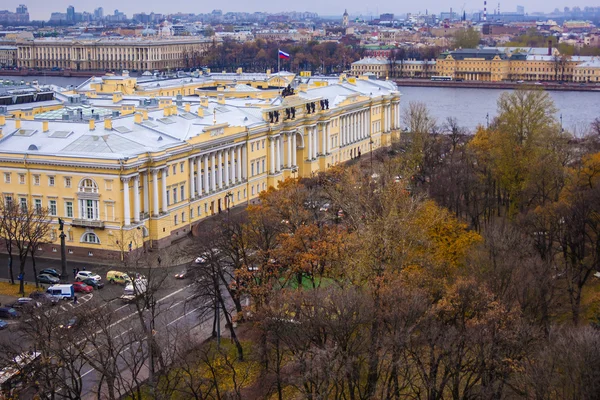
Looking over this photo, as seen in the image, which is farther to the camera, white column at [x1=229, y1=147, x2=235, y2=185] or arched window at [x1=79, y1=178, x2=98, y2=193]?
white column at [x1=229, y1=147, x2=235, y2=185]

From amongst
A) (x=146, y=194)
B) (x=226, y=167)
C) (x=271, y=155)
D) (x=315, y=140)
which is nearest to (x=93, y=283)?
→ (x=146, y=194)

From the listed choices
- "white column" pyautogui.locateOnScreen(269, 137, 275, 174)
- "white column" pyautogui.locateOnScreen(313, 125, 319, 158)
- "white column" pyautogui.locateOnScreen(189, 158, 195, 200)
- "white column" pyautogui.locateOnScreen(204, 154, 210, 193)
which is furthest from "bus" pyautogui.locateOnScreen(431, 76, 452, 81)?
"white column" pyautogui.locateOnScreen(189, 158, 195, 200)

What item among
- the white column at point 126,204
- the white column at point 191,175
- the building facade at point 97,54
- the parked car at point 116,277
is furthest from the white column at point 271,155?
the building facade at point 97,54

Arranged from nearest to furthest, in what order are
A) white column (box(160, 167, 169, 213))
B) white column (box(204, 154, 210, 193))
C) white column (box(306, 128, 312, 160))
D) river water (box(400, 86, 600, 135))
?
white column (box(160, 167, 169, 213)), white column (box(204, 154, 210, 193)), white column (box(306, 128, 312, 160)), river water (box(400, 86, 600, 135))

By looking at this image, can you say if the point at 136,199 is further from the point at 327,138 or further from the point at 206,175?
the point at 327,138

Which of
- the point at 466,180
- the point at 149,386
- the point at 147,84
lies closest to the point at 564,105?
the point at 147,84

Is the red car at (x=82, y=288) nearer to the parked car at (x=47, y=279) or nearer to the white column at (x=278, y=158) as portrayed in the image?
the parked car at (x=47, y=279)

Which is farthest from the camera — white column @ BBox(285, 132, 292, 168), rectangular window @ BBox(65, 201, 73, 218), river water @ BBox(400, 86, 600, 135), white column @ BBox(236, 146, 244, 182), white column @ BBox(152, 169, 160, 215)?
river water @ BBox(400, 86, 600, 135)

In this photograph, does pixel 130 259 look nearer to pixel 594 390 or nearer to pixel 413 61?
pixel 594 390

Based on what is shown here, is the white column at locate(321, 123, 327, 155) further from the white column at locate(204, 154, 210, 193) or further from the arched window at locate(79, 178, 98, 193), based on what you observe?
the arched window at locate(79, 178, 98, 193)
